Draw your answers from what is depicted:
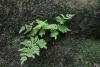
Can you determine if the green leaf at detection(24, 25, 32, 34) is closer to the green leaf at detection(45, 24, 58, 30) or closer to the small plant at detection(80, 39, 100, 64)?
the green leaf at detection(45, 24, 58, 30)

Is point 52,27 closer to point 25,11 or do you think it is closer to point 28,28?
point 28,28

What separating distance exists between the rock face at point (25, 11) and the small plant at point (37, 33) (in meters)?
0.23

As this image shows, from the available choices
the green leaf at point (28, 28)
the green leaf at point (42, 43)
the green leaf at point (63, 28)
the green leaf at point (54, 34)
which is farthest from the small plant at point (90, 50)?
the green leaf at point (28, 28)

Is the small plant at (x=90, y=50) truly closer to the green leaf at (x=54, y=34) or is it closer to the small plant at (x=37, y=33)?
the small plant at (x=37, y=33)

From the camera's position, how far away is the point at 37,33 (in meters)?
7.84

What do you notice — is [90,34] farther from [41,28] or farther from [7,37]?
[7,37]

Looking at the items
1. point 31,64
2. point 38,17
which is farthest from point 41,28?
point 31,64

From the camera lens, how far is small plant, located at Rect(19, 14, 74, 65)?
7.41m

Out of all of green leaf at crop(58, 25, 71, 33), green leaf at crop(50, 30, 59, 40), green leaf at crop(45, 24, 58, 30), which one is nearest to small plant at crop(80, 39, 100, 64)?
green leaf at crop(58, 25, 71, 33)

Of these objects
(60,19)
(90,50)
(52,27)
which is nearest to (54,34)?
(52,27)

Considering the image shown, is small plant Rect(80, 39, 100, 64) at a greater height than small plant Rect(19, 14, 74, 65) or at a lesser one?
lesser

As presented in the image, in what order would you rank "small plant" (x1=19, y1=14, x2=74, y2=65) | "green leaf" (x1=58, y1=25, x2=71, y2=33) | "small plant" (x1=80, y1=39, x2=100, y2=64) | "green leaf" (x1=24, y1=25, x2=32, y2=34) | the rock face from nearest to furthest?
"small plant" (x1=19, y1=14, x2=74, y2=65) → "small plant" (x1=80, y1=39, x2=100, y2=64) → "green leaf" (x1=58, y1=25, x2=71, y2=33) → "green leaf" (x1=24, y1=25, x2=32, y2=34) → the rock face

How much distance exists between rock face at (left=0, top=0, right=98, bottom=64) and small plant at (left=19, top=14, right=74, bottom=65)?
0.76 ft

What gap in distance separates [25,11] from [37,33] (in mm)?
771
